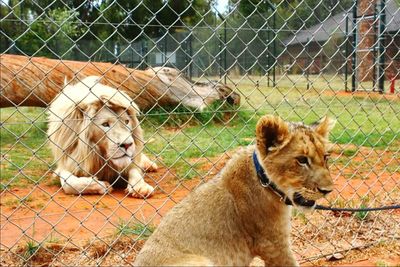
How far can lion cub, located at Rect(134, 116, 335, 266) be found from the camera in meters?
2.90

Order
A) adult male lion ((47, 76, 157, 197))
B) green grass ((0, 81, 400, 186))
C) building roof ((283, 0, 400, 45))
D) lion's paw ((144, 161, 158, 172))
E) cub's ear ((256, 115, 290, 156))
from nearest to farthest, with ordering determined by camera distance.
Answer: cub's ear ((256, 115, 290, 156))
building roof ((283, 0, 400, 45))
adult male lion ((47, 76, 157, 197))
green grass ((0, 81, 400, 186))
lion's paw ((144, 161, 158, 172))

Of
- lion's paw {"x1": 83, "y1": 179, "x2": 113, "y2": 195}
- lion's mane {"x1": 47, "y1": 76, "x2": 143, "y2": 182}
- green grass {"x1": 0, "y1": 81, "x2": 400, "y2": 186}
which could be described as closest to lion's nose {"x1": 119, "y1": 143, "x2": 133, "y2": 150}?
lion's mane {"x1": 47, "y1": 76, "x2": 143, "y2": 182}

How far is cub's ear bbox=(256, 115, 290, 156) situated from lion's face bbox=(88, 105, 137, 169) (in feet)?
10.8

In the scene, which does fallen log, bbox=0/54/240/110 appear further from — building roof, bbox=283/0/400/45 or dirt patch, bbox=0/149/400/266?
dirt patch, bbox=0/149/400/266

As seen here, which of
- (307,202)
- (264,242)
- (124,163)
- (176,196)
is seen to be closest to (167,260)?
(264,242)

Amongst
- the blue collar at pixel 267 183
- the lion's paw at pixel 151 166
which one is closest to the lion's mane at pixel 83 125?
the lion's paw at pixel 151 166

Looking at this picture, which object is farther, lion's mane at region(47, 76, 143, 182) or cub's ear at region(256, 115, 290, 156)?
lion's mane at region(47, 76, 143, 182)

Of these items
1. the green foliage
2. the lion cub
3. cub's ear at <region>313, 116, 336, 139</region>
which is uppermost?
cub's ear at <region>313, 116, 336, 139</region>

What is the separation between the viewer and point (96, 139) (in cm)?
633

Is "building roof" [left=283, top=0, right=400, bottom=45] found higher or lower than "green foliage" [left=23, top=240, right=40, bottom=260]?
higher

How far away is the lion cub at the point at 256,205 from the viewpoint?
290 centimetres

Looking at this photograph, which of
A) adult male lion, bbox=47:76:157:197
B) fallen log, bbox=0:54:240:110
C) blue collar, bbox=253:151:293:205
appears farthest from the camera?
fallen log, bbox=0:54:240:110

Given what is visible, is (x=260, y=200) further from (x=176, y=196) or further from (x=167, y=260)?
(x=176, y=196)

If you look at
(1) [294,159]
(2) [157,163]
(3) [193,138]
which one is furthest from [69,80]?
(1) [294,159]
